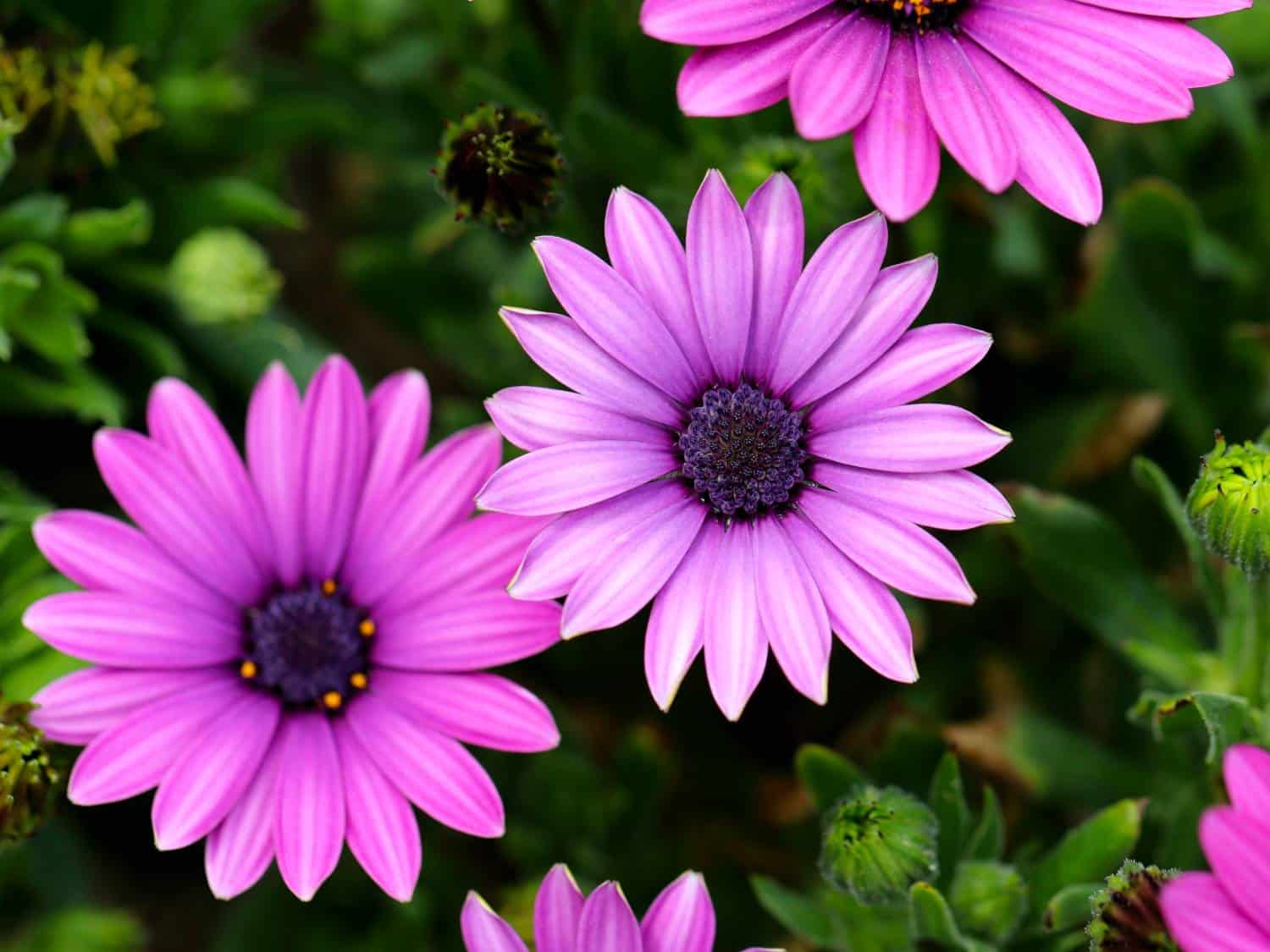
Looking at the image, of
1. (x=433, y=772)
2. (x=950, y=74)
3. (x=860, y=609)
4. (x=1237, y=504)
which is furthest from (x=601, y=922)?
(x=950, y=74)

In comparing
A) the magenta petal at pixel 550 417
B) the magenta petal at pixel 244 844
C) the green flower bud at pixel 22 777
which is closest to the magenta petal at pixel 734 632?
the magenta petal at pixel 550 417

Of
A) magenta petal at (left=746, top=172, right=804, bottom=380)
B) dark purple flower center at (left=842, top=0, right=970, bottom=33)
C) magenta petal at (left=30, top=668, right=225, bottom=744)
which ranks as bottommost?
magenta petal at (left=30, top=668, right=225, bottom=744)

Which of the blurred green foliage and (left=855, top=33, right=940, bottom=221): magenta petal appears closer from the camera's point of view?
(left=855, top=33, right=940, bottom=221): magenta petal

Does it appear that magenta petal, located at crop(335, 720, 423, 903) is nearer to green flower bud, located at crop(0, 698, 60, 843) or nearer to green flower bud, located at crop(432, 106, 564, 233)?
green flower bud, located at crop(0, 698, 60, 843)

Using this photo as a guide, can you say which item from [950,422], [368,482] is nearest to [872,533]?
[950,422]

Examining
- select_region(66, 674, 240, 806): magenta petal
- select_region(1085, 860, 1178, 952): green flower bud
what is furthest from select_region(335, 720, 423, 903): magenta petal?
select_region(1085, 860, 1178, 952): green flower bud
